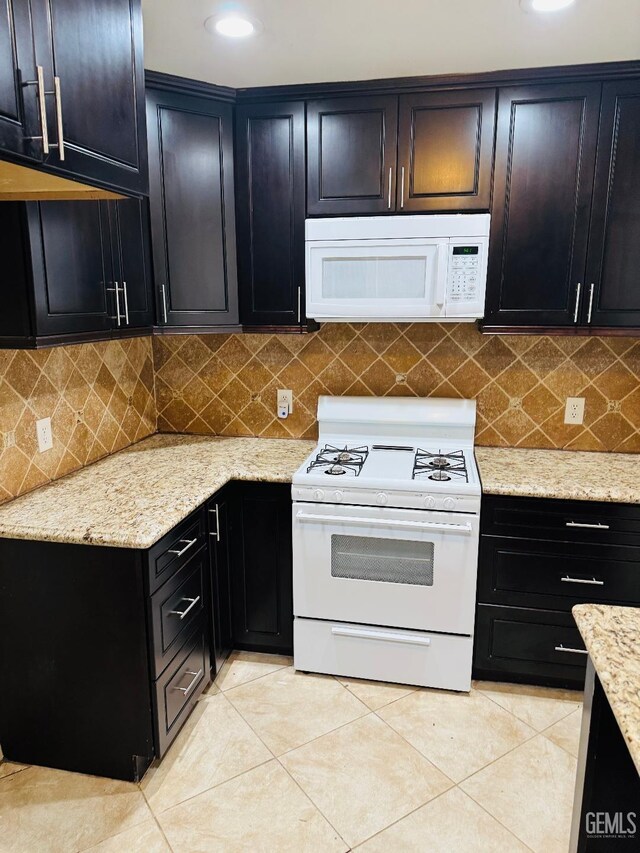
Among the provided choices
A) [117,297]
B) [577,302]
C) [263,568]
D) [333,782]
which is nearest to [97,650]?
[263,568]

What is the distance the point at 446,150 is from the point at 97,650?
7.07 ft

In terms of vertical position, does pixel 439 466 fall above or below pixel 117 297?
below

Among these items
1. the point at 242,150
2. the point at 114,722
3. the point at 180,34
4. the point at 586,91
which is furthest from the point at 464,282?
the point at 114,722

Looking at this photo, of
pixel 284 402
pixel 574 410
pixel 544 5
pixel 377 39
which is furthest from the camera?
pixel 284 402

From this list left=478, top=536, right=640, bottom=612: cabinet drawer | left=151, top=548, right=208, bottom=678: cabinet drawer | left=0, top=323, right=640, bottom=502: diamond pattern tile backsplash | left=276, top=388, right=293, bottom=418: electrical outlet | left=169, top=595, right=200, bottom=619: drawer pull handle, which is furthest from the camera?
left=276, top=388, right=293, bottom=418: electrical outlet

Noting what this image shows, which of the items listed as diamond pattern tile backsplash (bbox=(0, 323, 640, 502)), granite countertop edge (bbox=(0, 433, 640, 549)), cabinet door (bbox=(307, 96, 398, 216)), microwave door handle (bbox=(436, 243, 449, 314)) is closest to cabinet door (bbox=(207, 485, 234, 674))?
granite countertop edge (bbox=(0, 433, 640, 549))

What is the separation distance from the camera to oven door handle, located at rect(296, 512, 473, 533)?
7.04ft

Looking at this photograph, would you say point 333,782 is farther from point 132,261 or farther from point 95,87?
point 95,87

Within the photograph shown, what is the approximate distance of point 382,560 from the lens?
225cm

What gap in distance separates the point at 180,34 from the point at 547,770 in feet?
8.79

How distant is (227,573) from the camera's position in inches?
94.1

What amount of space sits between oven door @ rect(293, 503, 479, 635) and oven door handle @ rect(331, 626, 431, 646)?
0.04 meters

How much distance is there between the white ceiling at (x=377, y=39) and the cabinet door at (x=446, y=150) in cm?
11

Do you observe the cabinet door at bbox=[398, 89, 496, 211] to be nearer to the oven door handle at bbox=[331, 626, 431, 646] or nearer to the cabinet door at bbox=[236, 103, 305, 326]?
the cabinet door at bbox=[236, 103, 305, 326]
